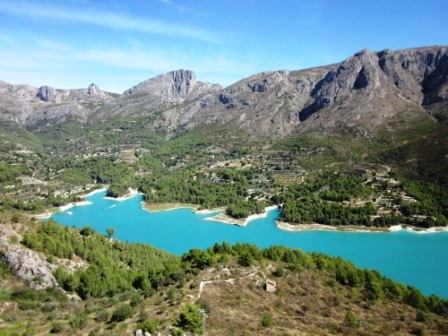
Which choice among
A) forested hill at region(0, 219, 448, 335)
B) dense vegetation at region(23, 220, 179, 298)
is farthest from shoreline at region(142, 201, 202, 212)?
forested hill at region(0, 219, 448, 335)

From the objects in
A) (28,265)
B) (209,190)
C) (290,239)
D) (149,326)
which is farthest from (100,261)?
(209,190)

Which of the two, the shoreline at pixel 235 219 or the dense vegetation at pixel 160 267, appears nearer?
the dense vegetation at pixel 160 267

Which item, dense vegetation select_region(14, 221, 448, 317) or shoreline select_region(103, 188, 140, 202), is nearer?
dense vegetation select_region(14, 221, 448, 317)

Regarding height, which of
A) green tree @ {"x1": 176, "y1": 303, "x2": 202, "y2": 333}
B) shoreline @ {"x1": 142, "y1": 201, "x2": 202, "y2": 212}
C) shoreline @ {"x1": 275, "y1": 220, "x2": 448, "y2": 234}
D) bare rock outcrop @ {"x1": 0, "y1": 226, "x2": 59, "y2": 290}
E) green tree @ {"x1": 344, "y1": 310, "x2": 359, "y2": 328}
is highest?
green tree @ {"x1": 176, "y1": 303, "x2": 202, "y2": 333}

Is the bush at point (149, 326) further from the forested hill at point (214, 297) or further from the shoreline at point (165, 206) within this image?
the shoreline at point (165, 206)

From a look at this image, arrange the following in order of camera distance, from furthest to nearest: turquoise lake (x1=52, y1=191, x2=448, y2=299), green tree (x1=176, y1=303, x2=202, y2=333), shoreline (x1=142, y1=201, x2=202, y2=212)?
1. shoreline (x1=142, y1=201, x2=202, y2=212)
2. turquoise lake (x1=52, y1=191, x2=448, y2=299)
3. green tree (x1=176, y1=303, x2=202, y2=333)

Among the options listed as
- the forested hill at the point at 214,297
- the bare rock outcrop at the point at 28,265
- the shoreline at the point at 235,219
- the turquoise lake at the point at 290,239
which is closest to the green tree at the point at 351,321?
the forested hill at the point at 214,297

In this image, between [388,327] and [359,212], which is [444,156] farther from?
[388,327]

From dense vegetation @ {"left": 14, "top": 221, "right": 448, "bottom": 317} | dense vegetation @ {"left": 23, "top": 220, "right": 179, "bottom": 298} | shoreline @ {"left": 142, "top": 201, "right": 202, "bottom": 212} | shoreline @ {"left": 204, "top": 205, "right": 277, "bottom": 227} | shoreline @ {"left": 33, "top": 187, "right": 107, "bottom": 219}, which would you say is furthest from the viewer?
shoreline @ {"left": 142, "top": 201, "right": 202, "bottom": 212}

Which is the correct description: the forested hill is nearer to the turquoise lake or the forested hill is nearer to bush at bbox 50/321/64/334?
bush at bbox 50/321/64/334
